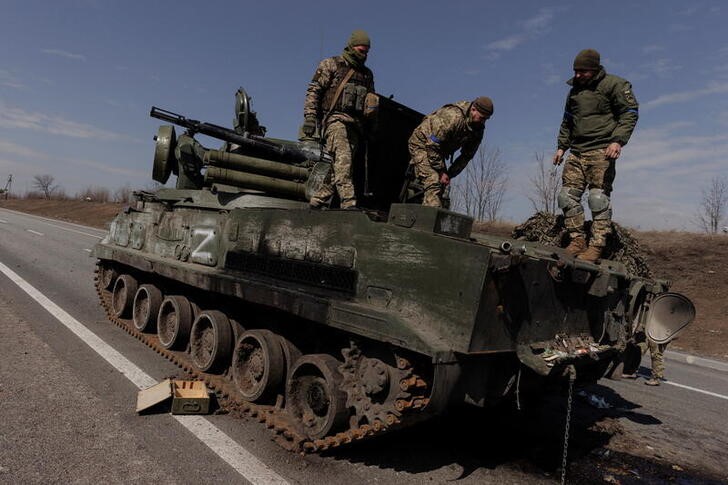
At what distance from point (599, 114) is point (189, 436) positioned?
4972mm

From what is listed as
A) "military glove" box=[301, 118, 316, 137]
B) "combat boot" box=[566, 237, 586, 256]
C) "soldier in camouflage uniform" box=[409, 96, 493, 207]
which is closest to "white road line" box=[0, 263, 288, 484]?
"soldier in camouflage uniform" box=[409, 96, 493, 207]

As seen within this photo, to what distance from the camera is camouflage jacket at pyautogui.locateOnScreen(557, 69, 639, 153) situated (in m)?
5.42

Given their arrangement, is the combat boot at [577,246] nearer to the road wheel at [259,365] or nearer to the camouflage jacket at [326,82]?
the camouflage jacket at [326,82]

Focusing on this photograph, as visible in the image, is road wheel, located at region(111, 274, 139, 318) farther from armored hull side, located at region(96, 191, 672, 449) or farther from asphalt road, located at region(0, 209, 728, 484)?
armored hull side, located at region(96, 191, 672, 449)

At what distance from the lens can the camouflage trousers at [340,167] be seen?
5262mm

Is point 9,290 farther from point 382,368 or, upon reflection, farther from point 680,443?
point 680,443

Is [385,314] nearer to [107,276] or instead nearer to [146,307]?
[146,307]

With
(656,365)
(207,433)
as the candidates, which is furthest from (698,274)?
(207,433)

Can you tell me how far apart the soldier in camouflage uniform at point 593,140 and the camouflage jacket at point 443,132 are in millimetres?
1156

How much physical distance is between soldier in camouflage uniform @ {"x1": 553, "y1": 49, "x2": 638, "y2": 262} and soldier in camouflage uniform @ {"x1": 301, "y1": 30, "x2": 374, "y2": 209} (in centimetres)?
224

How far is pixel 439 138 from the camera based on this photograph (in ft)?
17.5

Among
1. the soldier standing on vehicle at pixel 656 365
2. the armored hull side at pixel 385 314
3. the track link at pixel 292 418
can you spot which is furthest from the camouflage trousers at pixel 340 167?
the soldier standing on vehicle at pixel 656 365

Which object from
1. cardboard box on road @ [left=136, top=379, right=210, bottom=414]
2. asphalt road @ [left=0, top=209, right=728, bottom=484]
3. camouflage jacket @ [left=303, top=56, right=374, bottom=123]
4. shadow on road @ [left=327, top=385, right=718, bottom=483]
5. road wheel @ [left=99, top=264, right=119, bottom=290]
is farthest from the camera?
road wheel @ [left=99, top=264, right=119, bottom=290]

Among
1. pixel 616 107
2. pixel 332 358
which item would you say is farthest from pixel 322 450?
pixel 616 107
